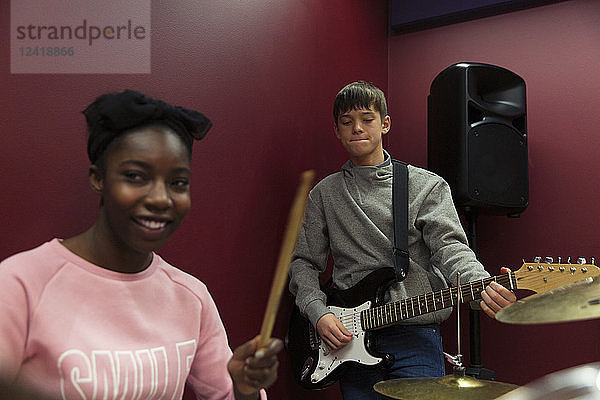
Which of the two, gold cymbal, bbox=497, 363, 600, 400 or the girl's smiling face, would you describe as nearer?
gold cymbal, bbox=497, 363, 600, 400

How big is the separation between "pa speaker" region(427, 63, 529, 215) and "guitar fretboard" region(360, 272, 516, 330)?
566mm

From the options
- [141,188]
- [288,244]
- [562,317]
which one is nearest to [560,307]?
[562,317]

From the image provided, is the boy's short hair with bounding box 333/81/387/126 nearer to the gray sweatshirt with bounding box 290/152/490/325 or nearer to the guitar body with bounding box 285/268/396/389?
the gray sweatshirt with bounding box 290/152/490/325

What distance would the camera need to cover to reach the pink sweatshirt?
3.46 feet

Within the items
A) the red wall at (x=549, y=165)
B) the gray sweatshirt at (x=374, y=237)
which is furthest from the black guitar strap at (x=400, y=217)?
the red wall at (x=549, y=165)

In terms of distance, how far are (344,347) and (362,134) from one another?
0.75 m

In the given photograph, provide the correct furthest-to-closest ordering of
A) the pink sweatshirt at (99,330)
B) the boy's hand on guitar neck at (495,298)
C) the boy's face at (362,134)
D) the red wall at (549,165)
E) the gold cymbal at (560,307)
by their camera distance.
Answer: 1. the red wall at (549,165)
2. the boy's face at (362,134)
3. the boy's hand on guitar neck at (495,298)
4. the pink sweatshirt at (99,330)
5. the gold cymbal at (560,307)

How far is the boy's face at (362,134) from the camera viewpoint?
223 centimetres

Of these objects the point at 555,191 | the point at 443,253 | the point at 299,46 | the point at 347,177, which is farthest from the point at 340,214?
the point at 555,191

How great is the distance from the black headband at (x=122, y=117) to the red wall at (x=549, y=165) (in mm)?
2026

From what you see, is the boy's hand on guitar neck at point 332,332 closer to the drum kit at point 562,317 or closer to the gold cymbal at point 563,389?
the drum kit at point 562,317

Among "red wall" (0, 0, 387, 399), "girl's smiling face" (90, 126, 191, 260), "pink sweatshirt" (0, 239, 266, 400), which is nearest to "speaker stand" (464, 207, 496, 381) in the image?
"red wall" (0, 0, 387, 399)

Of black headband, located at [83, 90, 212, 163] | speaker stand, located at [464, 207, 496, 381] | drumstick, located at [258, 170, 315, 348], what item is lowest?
speaker stand, located at [464, 207, 496, 381]

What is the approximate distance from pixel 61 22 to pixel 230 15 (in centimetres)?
64
